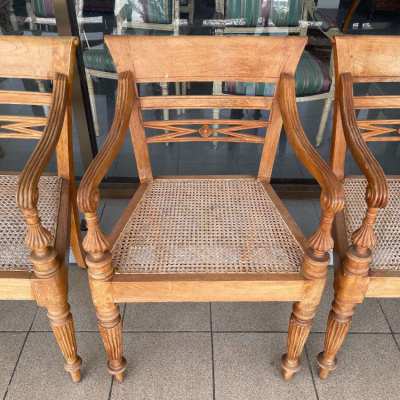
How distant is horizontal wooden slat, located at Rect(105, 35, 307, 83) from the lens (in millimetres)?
1237

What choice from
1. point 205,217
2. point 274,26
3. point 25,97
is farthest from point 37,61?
point 274,26

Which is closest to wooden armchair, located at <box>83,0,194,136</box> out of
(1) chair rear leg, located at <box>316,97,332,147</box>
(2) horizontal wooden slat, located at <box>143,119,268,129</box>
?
(2) horizontal wooden slat, located at <box>143,119,268,129</box>

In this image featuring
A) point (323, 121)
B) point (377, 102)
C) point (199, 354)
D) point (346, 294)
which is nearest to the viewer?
point (346, 294)

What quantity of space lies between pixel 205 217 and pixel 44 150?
0.49m

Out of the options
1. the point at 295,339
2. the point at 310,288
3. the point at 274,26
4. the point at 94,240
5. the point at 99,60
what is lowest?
the point at 295,339

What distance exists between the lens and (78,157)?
212 cm

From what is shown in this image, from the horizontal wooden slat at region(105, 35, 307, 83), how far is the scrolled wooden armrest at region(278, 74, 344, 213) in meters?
0.07

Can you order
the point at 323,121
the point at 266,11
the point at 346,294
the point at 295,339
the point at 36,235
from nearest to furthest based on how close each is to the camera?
the point at 36,235
the point at 346,294
the point at 295,339
the point at 266,11
the point at 323,121

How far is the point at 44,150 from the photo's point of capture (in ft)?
3.48

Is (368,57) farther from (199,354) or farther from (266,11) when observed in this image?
(199,354)

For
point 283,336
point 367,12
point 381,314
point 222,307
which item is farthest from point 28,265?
point 367,12

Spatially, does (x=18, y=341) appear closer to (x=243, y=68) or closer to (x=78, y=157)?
(x=78, y=157)

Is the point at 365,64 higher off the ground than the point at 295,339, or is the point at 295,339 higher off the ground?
the point at 365,64

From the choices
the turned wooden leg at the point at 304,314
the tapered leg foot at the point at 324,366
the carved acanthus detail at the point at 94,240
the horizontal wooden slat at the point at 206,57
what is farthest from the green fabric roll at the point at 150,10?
the tapered leg foot at the point at 324,366
